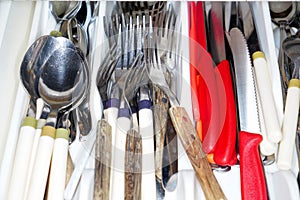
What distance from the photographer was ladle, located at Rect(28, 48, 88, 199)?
485mm

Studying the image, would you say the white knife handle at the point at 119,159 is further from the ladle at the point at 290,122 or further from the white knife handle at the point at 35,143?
the ladle at the point at 290,122

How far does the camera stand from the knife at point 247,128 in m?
0.49

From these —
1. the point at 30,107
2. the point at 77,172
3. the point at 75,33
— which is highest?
the point at 75,33

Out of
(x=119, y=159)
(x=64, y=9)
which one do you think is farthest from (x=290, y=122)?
(x=64, y=9)

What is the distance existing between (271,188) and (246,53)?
0.68ft

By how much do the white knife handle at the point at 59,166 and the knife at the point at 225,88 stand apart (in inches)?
7.8

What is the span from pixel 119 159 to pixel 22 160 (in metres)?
0.12

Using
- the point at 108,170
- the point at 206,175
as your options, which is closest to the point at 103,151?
the point at 108,170

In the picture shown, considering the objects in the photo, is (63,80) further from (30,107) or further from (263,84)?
(263,84)

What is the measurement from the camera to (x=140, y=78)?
0.61 metres

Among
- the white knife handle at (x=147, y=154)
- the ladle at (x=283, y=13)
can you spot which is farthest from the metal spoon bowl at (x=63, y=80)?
the ladle at (x=283, y=13)

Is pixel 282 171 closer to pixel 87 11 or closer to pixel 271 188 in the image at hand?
pixel 271 188

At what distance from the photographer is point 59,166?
0.50 meters

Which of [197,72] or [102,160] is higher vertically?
[197,72]
